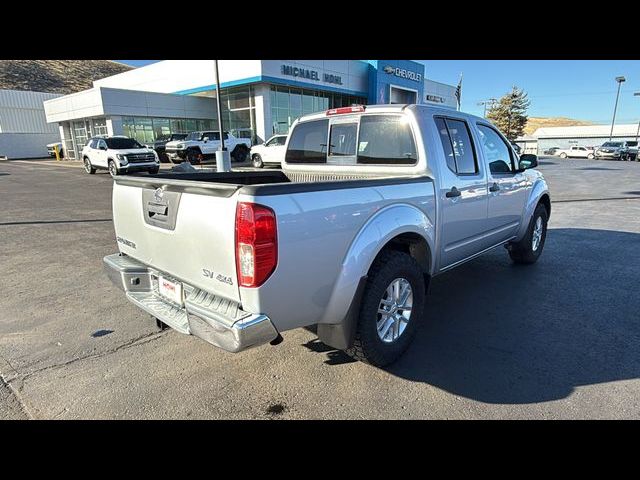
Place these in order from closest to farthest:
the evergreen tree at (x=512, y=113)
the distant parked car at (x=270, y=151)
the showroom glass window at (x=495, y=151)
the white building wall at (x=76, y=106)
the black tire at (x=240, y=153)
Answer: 1. the showroom glass window at (x=495, y=151)
2. the distant parked car at (x=270, y=151)
3. the black tire at (x=240, y=153)
4. the white building wall at (x=76, y=106)
5. the evergreen tree at (x=512, y=113)

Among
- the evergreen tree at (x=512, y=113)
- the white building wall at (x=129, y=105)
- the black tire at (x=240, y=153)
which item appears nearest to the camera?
→ the black tire at (x=240, y=153)

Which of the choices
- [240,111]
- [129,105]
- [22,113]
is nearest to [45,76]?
[22,113]

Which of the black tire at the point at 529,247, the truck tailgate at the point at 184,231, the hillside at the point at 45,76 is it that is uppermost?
the hillside at the point at 45,76

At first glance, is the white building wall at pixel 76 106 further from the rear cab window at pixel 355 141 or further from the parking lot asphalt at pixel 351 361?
the rear cab window at pixel 355 141

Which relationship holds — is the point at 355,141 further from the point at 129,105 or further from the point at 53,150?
the point at 53,150

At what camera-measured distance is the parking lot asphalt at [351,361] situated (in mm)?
2594

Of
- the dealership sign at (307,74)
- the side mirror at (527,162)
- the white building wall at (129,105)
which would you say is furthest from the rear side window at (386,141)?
the white building wall at (129,105)

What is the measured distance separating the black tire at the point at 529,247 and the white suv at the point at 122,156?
57.3ft

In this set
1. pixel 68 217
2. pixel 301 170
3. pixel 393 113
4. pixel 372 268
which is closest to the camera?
pixel 372 268

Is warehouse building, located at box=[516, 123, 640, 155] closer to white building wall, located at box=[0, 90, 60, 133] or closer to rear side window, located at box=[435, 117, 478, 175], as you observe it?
white building wall, located at box=[0, 90, 60, 133]

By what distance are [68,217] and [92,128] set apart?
25458 millimetres
